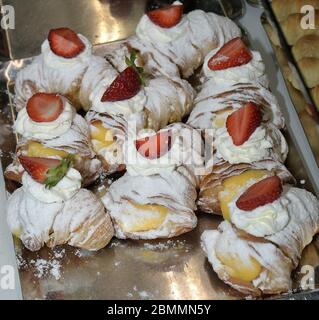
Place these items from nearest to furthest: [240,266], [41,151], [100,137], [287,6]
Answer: [240,266] → [41,151] → [100,137] → [287,6]

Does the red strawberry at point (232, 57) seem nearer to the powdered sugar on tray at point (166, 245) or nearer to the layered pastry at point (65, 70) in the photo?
the layered pastry at point (65, 70)

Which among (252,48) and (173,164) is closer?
(173,164)

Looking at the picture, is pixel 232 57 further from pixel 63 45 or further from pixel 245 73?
pixel 63 45

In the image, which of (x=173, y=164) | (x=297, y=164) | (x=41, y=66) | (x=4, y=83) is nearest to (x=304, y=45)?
(x=297, y=164)

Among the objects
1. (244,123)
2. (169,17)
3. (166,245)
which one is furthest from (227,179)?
(169,17)
